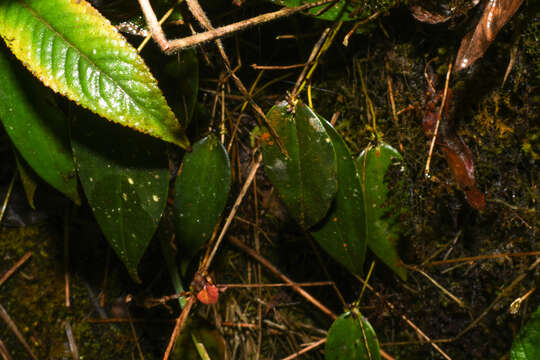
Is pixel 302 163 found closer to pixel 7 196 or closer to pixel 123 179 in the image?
pixel 123 179

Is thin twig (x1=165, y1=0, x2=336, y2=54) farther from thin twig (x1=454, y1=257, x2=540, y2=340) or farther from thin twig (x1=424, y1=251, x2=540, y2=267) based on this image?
thin twig (x1=454, y1=257, x2=540, y2=340)

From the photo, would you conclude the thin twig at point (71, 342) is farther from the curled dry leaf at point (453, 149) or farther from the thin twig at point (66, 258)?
the curled dry leaf at point (453, 149)

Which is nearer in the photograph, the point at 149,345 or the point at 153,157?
the point at 153,157

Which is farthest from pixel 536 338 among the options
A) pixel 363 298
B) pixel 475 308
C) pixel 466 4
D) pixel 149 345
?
pixel 149 345

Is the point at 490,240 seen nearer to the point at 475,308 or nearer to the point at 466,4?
the point at 475,308

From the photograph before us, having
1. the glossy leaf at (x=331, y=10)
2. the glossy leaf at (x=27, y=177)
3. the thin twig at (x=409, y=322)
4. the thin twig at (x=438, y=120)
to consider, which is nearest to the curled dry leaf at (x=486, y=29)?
the thin twig at (x=438, y=120)
